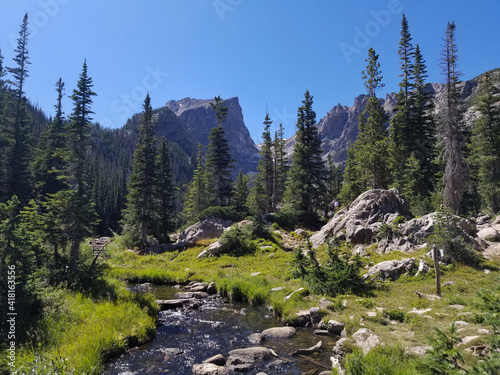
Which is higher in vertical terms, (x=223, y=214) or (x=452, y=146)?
(x=452, y=146)

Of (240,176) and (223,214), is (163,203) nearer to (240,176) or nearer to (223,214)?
(223,214)

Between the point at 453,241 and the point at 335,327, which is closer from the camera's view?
the point at 335,327

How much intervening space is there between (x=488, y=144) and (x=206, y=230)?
115ft

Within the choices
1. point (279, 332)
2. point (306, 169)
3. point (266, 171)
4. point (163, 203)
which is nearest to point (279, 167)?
point (266, 171)

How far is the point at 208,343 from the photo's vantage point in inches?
425

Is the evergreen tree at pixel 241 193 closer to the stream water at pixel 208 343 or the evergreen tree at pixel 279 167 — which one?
the evergreen tree at pixel 279 167

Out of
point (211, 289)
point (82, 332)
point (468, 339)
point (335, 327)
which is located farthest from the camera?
point (211, 289)

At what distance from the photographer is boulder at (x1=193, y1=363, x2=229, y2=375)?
26.9 ft

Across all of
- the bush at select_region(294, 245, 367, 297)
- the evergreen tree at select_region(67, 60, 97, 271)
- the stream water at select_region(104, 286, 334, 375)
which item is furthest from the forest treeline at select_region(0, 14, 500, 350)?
the bush at select_region(294, 245, 367, 297)

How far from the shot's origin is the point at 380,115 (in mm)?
37125

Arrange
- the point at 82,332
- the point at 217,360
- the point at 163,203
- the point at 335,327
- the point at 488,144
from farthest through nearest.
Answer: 1. the point at 163,203
2. the point at 488,144
3. the point at 335,327
4. the point at 82,332
5. the point at 217,360

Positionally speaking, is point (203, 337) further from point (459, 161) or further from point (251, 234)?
point (459, 161)

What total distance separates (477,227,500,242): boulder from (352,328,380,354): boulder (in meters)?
15.6

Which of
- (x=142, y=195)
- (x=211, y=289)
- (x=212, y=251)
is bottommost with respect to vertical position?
(x=211, y=289)
